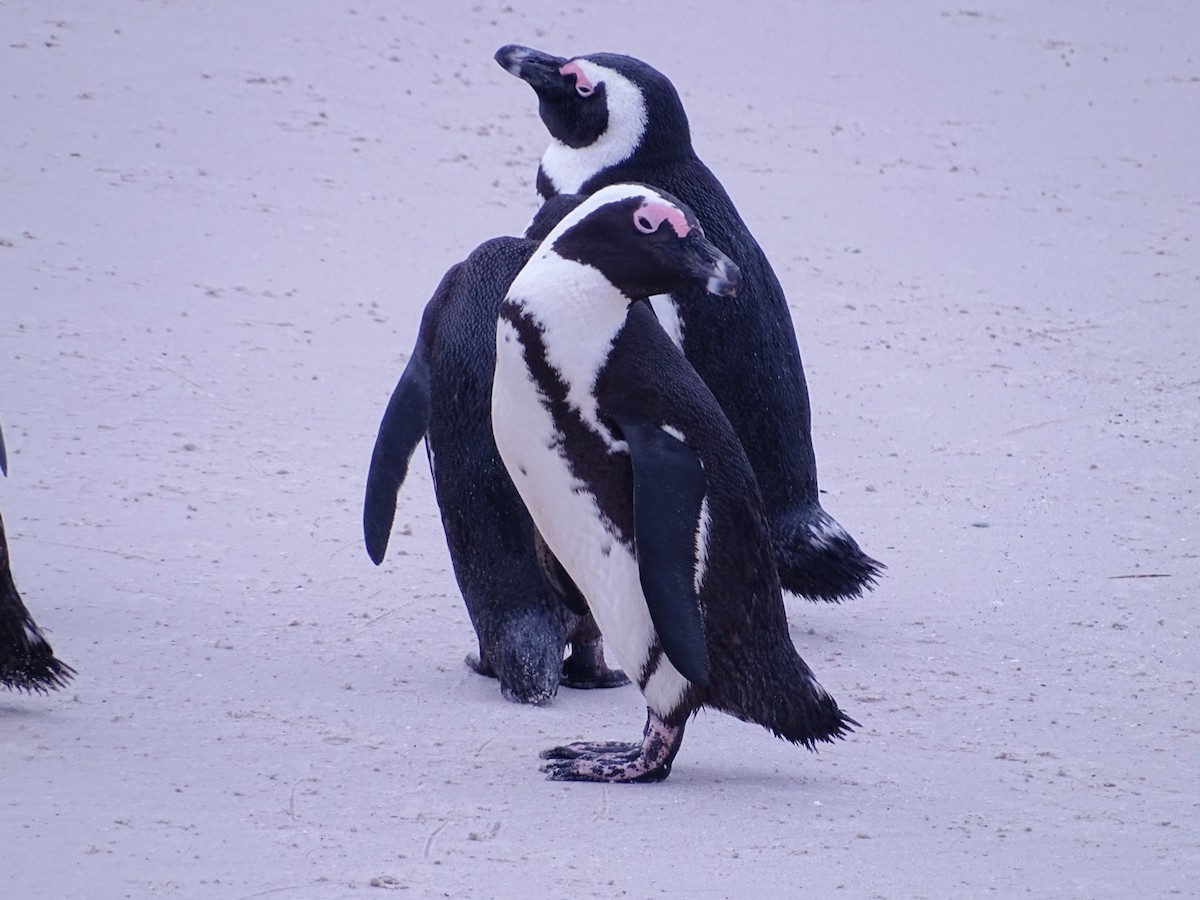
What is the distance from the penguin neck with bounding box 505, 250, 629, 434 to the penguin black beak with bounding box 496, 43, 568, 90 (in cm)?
116

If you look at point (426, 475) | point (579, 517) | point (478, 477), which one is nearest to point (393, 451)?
point (478, 477)

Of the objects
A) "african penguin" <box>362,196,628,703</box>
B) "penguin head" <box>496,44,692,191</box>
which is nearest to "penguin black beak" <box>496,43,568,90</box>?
"penguin head" <box>496,44,692,191</box>

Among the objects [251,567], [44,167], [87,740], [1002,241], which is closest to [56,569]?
[251,567]

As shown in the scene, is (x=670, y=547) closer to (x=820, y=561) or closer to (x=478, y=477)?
(x=478, y=477)

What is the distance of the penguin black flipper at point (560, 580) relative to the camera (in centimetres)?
310

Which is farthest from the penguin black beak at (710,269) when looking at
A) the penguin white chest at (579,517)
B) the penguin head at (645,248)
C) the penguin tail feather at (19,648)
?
the penguin tail feather at (19,648)

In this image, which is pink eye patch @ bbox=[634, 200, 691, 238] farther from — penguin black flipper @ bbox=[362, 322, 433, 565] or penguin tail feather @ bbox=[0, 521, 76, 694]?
penguin tail feather @ bbox=[0, 521, 76, 694]

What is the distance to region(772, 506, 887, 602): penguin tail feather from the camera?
403 cm

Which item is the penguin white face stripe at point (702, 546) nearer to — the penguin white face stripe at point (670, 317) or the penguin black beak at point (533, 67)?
the penguin white face stripe at point (670, 317)

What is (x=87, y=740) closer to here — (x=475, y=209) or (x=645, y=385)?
(x=645, y=385)

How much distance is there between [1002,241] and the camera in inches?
286

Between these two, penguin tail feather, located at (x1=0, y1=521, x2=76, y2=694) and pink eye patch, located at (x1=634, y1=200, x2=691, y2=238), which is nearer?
pink eye patch, located at (x1=634, y1=200, x2=691, y2=238)

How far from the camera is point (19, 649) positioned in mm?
3027

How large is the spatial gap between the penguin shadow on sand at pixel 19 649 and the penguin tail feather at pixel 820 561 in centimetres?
169
